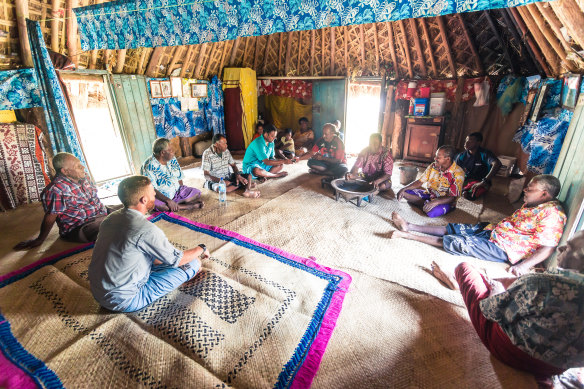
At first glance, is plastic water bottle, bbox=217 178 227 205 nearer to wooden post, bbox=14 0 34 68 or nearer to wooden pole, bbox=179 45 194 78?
wooden post, bbox=14 0 34 68

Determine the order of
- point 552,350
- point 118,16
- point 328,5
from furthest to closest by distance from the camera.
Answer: point 118,16 < point 328,5 < point 552,350

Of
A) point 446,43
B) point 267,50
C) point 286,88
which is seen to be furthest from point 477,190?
point 267,50

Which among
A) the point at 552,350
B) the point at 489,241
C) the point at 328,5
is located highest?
the point at 328,5

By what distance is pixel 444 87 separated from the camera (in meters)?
6.26

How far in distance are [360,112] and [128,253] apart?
8.43 meters

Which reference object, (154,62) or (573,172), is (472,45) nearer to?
(573,172)

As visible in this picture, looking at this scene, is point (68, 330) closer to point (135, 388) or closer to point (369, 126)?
point (135, 388)

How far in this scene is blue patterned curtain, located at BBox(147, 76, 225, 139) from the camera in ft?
21.2

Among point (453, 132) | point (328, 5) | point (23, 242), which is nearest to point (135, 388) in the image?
point (23, 242)

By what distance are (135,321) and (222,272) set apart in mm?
783

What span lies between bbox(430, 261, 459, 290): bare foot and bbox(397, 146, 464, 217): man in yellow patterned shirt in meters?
1.35

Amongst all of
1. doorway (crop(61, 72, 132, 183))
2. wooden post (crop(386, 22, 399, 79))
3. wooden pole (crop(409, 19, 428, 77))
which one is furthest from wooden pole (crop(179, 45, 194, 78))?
wooden pole (crop(409, 19, 428, 77))

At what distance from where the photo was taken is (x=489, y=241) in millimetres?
2666

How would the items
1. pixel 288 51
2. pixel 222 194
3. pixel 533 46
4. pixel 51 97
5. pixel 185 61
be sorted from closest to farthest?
pixel 51 97 → pixel 533 46 → pixel 222 194 → pixel 185 61 → pixel 288 51
